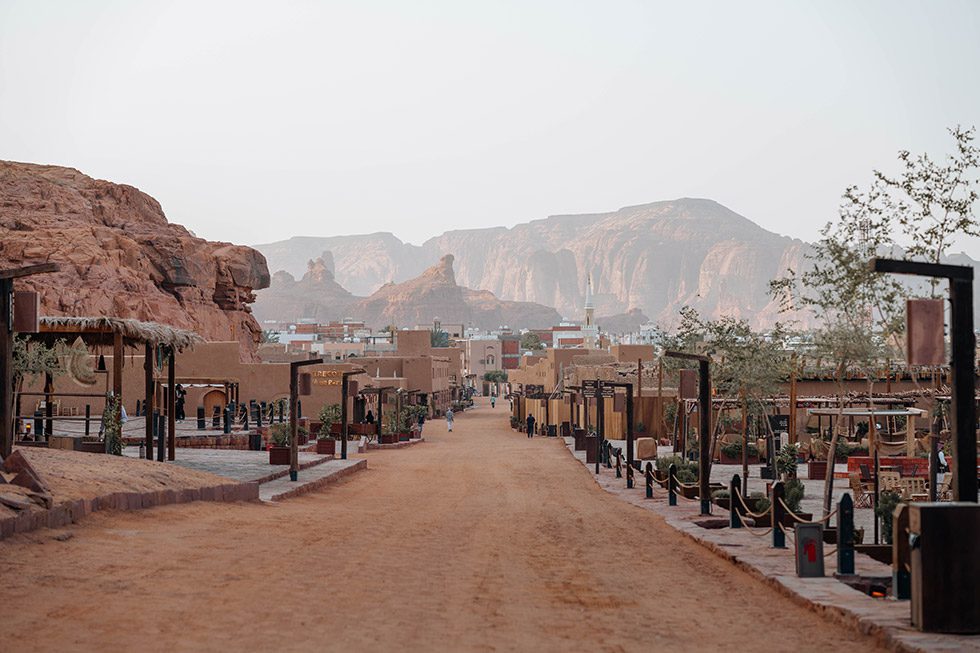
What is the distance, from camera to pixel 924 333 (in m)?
8.96

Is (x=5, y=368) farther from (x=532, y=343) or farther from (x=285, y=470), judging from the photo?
(x=532, y=343)

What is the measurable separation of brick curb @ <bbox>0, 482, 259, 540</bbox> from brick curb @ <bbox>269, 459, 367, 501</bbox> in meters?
1.45

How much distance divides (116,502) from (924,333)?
973 cm

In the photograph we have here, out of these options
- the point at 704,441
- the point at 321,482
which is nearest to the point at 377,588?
the point at 704,441

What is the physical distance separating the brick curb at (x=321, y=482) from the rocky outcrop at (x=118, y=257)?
30542mm

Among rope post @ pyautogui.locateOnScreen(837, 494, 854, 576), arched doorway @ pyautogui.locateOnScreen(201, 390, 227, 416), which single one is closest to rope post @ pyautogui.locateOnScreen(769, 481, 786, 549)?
rope post @ pyautogui.locateOnScreen(837, 494, 854, 576)

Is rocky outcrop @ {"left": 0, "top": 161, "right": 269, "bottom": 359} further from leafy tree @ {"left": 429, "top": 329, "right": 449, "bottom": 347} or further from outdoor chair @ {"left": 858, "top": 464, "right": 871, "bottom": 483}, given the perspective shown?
leafy tree @ {"left": 429, "top": 329, "right": 449, "bottom": 347}

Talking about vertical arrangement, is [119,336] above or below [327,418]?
above

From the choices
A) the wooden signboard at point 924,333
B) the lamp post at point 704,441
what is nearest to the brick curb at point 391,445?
the lamp post at point 704,441

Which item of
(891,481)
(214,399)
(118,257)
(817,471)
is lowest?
(817,471)

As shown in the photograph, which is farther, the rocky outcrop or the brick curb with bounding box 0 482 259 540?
the rocky outcrop

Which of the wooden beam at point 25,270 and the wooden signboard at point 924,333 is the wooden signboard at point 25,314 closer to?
the wooden beam at point 25,270

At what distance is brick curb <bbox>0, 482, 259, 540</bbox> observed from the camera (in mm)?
11258

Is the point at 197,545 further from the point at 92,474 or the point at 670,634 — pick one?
the point at 670,634
